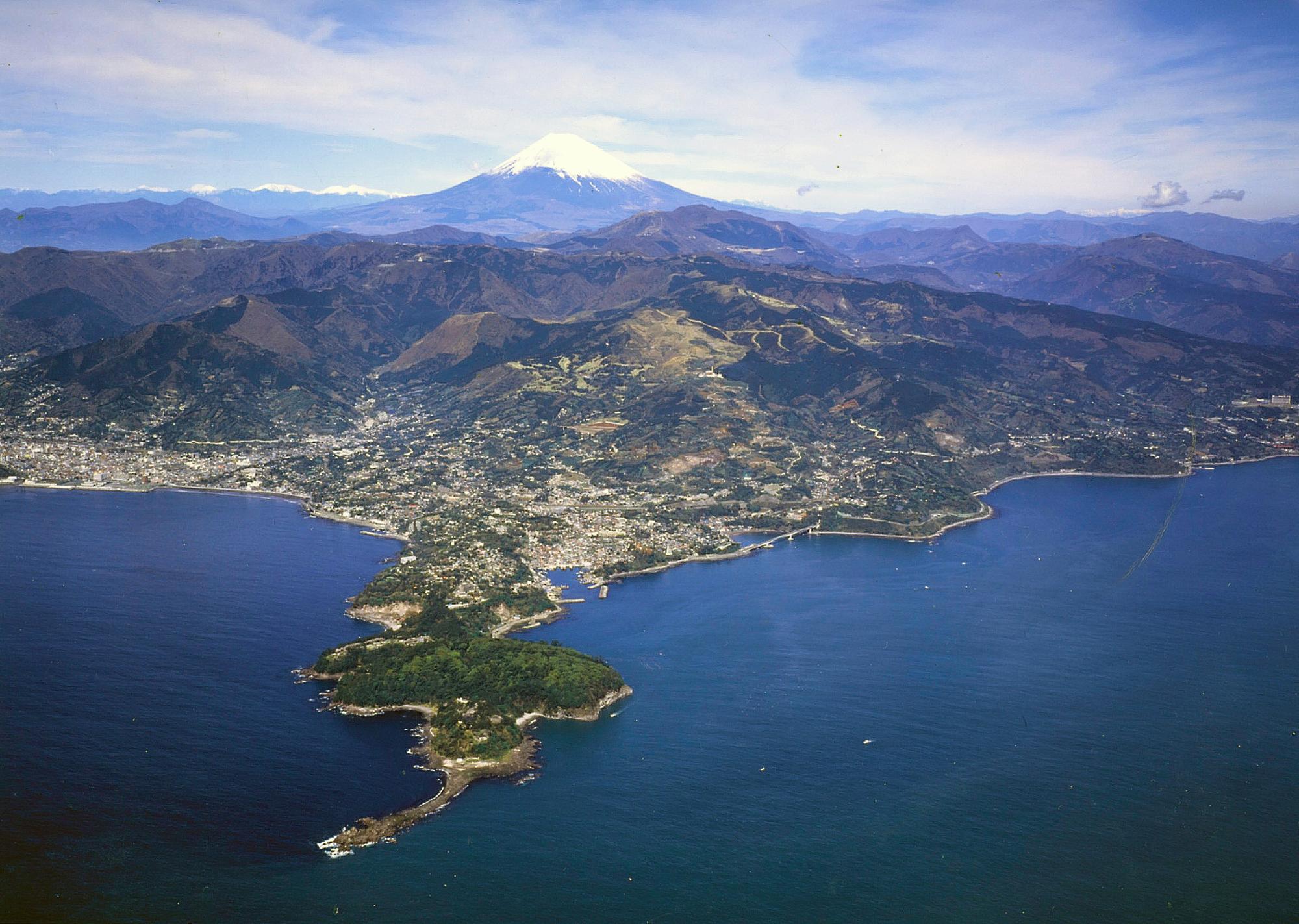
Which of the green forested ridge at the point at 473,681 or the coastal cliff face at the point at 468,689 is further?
the green forested ridge at the point at 473,681

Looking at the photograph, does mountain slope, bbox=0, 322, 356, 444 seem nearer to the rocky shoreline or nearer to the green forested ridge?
the green forested ridge

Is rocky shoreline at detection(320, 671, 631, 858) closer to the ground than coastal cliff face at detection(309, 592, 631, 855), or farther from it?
closer to the ground

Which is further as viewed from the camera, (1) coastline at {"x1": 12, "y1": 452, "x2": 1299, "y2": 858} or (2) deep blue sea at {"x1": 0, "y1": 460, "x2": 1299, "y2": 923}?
(1) coastline at {"x1": 12, "y1": 452, "x2": 1299, "y2": 858}

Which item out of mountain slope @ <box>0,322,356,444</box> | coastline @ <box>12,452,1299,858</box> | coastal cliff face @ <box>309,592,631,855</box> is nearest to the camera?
coastline @ <box>12,452,1299,858</box>

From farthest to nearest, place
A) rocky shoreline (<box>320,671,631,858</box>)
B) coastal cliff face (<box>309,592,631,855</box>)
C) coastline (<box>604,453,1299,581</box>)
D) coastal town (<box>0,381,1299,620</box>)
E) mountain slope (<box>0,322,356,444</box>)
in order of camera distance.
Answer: mountain slope (<box>0,322,356,444</box>) → coastline (<box>604,453,1299,581</box>) → coastal town (<box>0,381,1299,620</box>) → coastal cliff face (<box>309,592,631,855</box>) → rocky shoreline (<box>320,671,631,858</box>)

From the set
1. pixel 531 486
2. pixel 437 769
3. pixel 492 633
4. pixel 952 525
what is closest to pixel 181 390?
pixel 531 486

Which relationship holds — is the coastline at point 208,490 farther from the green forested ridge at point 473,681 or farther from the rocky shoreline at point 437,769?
the rocky shoreline at point 437,769

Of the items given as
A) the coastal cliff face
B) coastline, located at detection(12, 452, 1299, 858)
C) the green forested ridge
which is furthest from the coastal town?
the green forested ridge

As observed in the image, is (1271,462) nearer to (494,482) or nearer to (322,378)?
(494,482)

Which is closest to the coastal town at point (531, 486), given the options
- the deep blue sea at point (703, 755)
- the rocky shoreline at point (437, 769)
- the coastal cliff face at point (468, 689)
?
the deep blue sea at point (703, 755)
